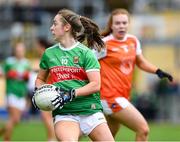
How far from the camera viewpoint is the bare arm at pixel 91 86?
998 centimetres

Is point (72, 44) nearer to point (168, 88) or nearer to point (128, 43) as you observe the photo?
point (128, 43)

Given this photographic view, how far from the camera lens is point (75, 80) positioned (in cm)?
1022

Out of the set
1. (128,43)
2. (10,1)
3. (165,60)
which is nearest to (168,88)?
(165,60)

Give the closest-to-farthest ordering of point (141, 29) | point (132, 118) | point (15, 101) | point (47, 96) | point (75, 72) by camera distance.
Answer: point (47, 96) → point (75, 72) → point (132, 118) → point (15, 101) → point (141, 29)

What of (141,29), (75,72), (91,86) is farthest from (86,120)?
(141,29)

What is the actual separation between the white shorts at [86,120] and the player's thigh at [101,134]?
0.14ft

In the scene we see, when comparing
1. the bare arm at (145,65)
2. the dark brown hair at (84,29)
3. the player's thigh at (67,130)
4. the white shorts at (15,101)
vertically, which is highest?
the dark brown hair at (84,29)

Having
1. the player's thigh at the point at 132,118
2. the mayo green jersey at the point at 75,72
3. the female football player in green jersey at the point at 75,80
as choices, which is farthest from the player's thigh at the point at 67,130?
the player's thigh at the point at 132,118

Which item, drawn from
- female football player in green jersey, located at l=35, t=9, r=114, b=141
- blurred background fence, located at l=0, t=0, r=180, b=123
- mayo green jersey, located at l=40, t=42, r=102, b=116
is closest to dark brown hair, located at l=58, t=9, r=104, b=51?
female football player in green jersey, located at l=35, t=9, r=114, b=141

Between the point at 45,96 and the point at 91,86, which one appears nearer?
the point at 45,96

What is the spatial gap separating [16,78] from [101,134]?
913 cm

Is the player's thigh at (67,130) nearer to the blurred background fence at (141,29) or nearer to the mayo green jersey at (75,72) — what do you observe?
the mayo green jersey at (75,72)

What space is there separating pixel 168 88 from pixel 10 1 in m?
8.79

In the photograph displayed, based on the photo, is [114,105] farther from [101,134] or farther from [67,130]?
[67,130]
